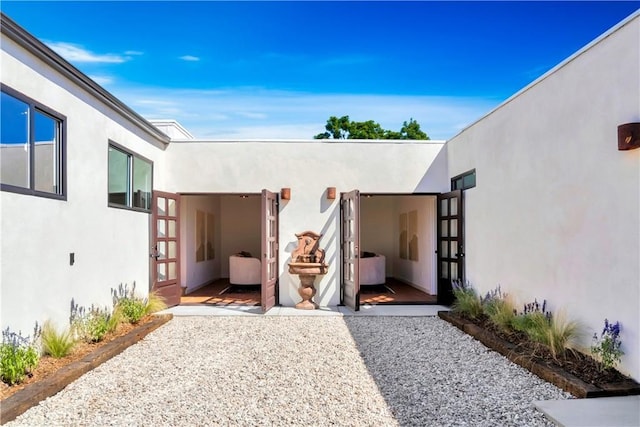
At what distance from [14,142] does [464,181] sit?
6641mm

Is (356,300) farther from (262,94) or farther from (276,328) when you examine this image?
(262,94)

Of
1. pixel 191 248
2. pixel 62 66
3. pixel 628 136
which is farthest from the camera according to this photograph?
pixel 191 248

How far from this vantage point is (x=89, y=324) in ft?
17.3

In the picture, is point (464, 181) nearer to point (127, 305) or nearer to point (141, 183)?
point (141, 183)

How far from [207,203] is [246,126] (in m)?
5.65

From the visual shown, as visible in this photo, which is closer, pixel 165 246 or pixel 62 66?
pixel 62 66

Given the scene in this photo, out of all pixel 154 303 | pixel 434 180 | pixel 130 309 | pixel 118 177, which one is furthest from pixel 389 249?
pixel 118 177

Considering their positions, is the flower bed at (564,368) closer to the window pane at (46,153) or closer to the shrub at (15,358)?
the shrub at (15,358)

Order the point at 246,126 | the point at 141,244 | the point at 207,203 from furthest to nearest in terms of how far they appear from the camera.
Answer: the point at 246,126 → the point at 207,203 → the point at 141,244

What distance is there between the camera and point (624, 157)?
12.5 feet

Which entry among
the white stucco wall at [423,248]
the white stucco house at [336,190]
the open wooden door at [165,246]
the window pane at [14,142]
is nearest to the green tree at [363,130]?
the white stucco wall at [423,248]

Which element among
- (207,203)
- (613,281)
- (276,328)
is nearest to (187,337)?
(276,328)

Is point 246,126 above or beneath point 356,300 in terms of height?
above

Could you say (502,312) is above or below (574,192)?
below
